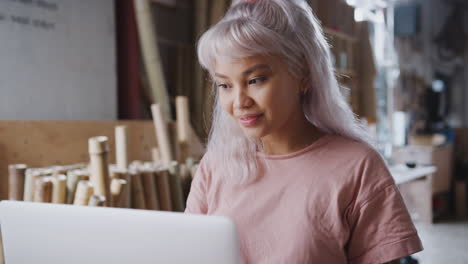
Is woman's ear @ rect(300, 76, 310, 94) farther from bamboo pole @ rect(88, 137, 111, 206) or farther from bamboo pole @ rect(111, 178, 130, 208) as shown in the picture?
bamboo pole @ rect(111, 178, 130, 208)

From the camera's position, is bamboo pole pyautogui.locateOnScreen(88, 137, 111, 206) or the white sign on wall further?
the white sign on wall

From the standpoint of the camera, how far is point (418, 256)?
14.3 ft

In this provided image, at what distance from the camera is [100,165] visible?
1.99m

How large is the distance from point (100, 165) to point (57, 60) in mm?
1214

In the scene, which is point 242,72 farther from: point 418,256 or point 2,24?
point 418,256

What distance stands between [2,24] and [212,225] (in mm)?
2331

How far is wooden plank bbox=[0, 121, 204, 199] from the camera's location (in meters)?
2.40

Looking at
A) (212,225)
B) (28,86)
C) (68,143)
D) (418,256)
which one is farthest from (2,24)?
(418,256)

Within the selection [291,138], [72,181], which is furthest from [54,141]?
[291,138]

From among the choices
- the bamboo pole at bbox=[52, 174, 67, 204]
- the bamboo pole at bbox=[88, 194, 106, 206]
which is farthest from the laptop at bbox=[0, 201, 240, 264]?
the bamboo pole at bbox=[52, 174, 67, 204]

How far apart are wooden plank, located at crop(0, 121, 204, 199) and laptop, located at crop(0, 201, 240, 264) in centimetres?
162

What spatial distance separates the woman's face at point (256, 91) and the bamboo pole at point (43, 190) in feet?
4.08

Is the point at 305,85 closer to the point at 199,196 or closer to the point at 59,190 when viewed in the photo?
the point at 199,196

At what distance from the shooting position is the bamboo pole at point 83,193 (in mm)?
1989
